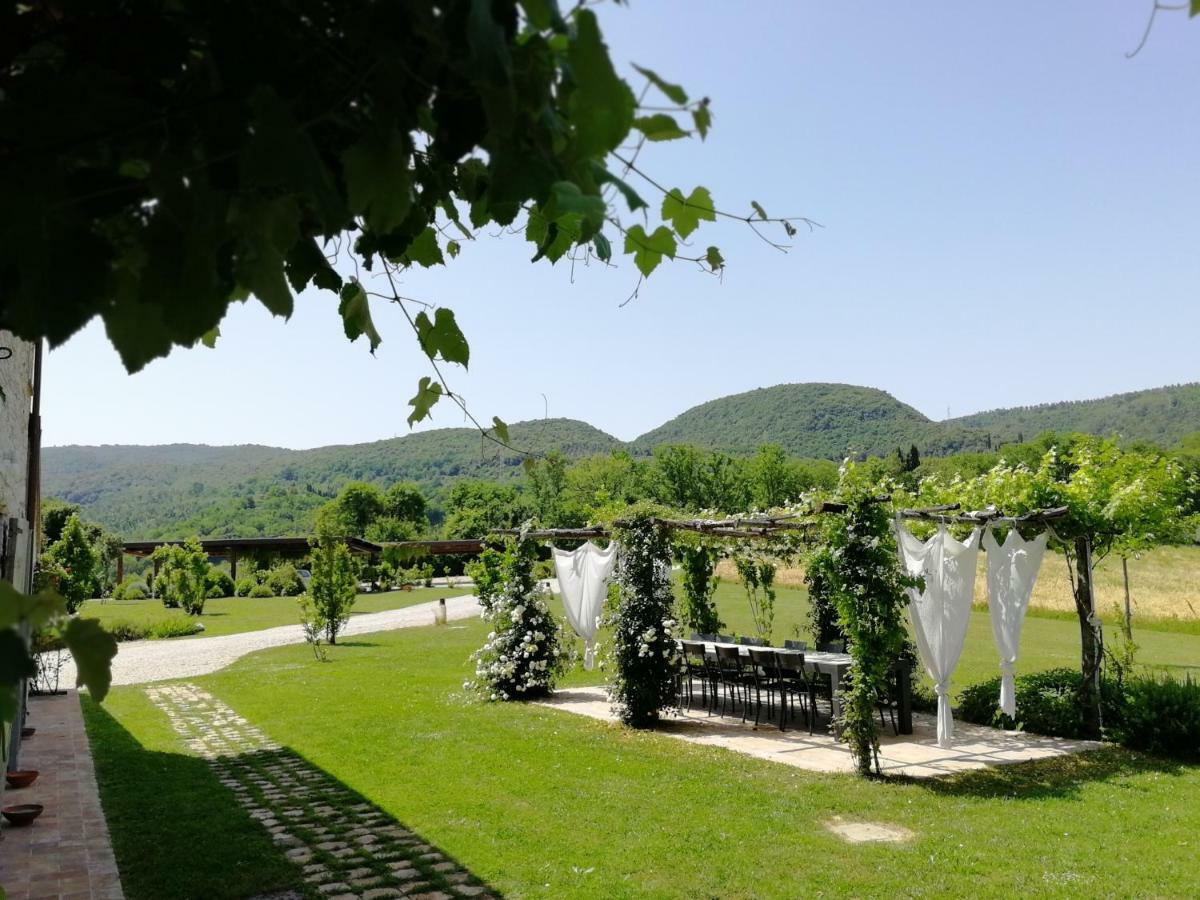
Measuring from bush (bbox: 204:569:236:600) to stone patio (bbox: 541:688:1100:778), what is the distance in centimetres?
3152

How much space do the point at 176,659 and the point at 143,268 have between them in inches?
801

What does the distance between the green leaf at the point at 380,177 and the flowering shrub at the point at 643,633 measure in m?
9.50

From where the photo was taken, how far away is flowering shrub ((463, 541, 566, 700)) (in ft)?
40.1

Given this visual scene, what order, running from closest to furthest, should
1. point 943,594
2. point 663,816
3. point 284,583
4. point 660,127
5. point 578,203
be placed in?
point 578,203
point 660,127
point 663,816
point 943,594
point 284,583

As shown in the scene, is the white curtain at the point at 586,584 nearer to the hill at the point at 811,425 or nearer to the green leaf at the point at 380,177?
the green leaf at the point at 380,177

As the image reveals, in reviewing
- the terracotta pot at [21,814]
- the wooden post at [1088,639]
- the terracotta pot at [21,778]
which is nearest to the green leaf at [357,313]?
the terracotta pot at [21,814]

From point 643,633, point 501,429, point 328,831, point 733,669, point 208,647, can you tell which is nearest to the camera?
point 501,429

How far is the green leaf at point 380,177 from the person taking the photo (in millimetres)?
894

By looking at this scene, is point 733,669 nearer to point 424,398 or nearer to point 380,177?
point 424,398

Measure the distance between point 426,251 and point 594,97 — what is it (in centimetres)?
119

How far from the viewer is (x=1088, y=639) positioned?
9258mm

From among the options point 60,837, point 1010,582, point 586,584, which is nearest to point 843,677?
point 1010,582

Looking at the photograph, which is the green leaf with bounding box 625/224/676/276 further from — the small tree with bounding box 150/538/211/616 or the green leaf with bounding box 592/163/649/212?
the small tree with bounding box 150/538/211/616

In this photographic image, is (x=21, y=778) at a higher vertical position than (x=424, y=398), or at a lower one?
lower
